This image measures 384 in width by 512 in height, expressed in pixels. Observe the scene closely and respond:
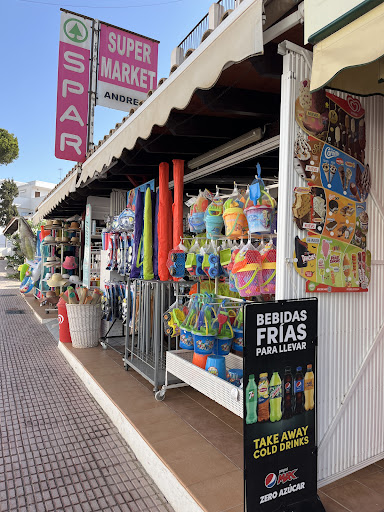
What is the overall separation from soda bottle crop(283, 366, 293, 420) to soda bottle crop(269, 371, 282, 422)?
4 centimetres

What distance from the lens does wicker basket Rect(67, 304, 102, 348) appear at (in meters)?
4.72

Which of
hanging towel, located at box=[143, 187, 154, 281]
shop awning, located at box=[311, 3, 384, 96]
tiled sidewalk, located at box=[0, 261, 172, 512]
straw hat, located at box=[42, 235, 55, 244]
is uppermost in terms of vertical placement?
shop awning, located at box=[311, 3, 384, 96]

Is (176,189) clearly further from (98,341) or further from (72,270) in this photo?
(72,270)

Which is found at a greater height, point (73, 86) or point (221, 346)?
point (73, 86)

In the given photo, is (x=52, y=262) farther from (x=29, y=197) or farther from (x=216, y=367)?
(x=29, y=197)

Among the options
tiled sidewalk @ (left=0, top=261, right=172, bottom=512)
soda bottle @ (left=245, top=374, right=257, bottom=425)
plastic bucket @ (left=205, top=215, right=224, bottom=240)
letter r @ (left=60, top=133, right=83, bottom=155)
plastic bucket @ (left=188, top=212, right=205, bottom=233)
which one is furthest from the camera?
letter r @ (left=60, top=133, right=83, bottom=155)

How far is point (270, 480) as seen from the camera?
159 centimetres

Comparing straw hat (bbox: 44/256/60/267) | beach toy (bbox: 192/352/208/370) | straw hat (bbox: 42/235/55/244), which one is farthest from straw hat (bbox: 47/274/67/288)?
beach toy (bbox: 192/352/208/370)

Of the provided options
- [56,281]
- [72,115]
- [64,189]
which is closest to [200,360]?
[64,189]

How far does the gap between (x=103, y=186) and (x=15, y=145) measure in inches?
839

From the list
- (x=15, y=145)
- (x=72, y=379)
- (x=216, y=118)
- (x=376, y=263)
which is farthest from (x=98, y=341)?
(x=15, y=145)

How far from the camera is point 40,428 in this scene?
2.79 m

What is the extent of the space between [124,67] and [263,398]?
23.2 feet

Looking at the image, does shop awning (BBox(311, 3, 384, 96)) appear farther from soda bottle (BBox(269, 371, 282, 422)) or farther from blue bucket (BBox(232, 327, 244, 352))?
blue bucket (BBox(232, 327, 244, 352))
